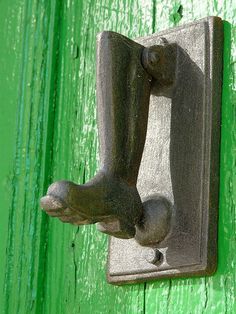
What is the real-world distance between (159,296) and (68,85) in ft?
1.00

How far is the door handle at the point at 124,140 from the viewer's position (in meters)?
1.09

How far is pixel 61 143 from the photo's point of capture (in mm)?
1304

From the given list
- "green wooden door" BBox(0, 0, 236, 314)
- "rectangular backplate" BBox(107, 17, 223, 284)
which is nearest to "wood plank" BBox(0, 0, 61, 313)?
"green wooden door" BBox(0, 0, 236, 314)

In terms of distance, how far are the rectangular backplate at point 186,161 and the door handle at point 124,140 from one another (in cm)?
2

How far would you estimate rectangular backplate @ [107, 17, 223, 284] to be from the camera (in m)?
1.10

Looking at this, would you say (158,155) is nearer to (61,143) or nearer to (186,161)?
(186,161)

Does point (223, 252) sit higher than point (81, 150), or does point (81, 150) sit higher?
point (81, 150)

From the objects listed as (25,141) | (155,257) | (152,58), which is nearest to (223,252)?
(155,257)

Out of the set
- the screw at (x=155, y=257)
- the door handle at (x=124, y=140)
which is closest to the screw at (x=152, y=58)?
the door handle at (x=124, y=140)

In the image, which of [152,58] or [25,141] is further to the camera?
[25,141]

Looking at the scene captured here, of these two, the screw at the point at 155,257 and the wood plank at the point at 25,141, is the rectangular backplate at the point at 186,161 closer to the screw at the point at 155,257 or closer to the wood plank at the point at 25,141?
the screw at the point at 155,257

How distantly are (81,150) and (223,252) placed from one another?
0.83 feet

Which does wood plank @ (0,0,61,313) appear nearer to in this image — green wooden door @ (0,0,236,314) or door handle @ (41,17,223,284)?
green wooden door @ (0,0,236,314)

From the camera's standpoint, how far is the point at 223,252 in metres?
1.09
